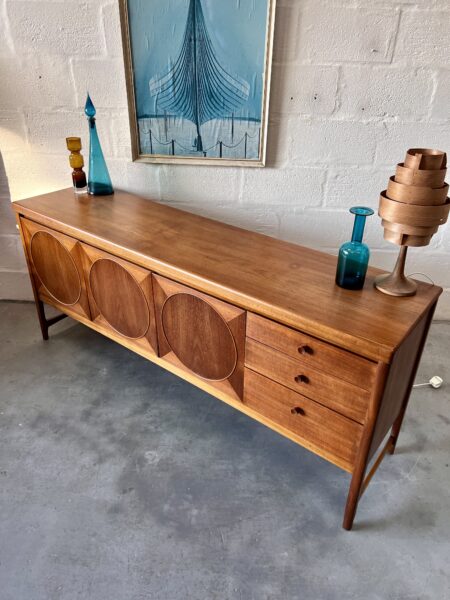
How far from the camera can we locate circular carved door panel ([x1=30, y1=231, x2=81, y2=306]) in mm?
1834

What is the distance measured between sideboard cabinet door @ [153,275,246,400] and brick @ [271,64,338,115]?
37.0 inches

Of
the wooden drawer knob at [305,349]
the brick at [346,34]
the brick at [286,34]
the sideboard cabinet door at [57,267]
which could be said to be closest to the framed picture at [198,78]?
the brick at [286,34]

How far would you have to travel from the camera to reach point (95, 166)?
1960 millimetres

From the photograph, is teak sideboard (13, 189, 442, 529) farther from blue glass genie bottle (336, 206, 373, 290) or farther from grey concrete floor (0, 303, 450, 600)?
grey concrete floor (0, 303, 450, 600)

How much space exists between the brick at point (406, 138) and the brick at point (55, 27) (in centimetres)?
126

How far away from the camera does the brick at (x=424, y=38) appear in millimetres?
1643

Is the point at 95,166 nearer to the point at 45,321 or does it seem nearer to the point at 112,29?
the point at 112,29

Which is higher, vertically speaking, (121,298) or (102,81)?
(102,81)

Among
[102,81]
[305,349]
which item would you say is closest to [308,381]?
[305,349]

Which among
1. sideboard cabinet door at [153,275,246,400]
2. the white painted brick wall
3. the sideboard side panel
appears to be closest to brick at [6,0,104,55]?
the white painted brick wall

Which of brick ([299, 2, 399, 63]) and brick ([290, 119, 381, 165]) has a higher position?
brick ([299, 2, 399, 63])

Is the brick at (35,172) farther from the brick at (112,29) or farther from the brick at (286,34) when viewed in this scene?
the brick at (286,34)

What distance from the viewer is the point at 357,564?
51.8 inches

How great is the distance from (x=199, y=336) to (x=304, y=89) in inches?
43.4
